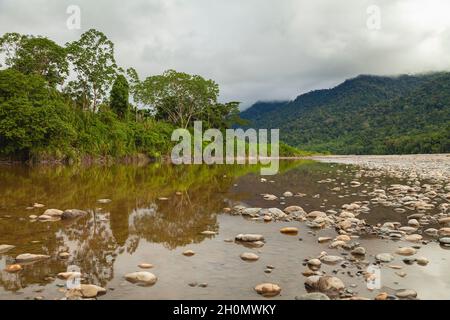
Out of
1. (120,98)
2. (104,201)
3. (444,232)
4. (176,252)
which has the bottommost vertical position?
(176,252)

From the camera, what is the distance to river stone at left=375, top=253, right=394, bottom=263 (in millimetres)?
5965

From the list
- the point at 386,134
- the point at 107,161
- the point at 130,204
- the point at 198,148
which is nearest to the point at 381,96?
the point at 386,134

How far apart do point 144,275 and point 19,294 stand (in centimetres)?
161

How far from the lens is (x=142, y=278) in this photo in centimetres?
517

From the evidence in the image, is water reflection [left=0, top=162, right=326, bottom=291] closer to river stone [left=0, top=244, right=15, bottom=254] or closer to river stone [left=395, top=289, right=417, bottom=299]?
river stone [left=0, top=244, right=15, bottom=254]

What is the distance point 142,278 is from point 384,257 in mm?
4030

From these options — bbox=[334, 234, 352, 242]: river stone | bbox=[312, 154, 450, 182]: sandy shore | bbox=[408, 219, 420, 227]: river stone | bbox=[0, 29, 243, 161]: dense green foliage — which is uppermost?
bbox=[0, 29, 243, 161]: dense green foliage

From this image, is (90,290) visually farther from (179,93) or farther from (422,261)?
(179,93)

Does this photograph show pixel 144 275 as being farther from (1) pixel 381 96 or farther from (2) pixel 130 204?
(1) pixel 381 96

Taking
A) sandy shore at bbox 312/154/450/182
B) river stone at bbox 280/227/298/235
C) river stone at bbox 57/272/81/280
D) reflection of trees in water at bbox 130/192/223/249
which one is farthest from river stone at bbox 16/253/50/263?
sandy shore at bbox 312/154/450/182

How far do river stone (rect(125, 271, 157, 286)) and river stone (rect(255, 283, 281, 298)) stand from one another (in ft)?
5.03

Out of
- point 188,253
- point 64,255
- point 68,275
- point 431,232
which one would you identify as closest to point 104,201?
point 64,255

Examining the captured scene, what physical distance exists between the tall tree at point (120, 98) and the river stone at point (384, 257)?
60.6m

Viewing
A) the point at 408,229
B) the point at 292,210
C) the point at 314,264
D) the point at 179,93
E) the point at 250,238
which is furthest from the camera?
the point at 179,93
